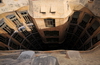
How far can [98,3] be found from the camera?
14492 millimetres

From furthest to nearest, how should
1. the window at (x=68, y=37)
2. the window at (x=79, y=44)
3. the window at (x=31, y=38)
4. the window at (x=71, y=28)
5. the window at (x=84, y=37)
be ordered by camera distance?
the window at (x=68, y=37) → the window at (x=31, y=38) → the window at (x=79, y=44) → the window at (x=71, y=28) → the window at (x=84, y=37)

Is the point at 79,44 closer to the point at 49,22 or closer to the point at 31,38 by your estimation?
the point at 49,22

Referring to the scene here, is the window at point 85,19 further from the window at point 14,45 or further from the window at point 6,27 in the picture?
the window at point 14,45

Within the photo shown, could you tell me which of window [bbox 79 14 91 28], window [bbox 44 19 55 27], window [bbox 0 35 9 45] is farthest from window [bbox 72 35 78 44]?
window [bbox 0 35 9 45]

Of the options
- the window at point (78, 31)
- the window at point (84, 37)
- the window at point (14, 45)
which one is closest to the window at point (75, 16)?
the window at point (78, 31)

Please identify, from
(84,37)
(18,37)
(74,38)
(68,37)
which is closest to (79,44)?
(74,38)

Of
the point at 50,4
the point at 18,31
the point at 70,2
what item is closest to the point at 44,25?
the point at 50,4

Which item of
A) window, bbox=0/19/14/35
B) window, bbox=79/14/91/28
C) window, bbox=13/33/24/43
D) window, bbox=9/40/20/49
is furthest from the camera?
window, bbox=13/33/24/43

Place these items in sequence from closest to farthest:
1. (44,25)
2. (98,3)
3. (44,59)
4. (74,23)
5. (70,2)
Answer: (44,59)
(98,3)
(70,2)
(44,25)
(74,23)

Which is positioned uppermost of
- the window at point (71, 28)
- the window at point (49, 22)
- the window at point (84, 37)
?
the window at point (49, 22)

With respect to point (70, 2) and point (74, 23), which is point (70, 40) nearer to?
point (74, 23)

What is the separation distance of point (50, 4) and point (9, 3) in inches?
366

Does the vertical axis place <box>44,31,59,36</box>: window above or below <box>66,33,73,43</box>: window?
above

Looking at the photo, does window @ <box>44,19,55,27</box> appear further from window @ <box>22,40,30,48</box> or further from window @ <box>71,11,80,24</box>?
window @ <box>22,40,30,48</box>
